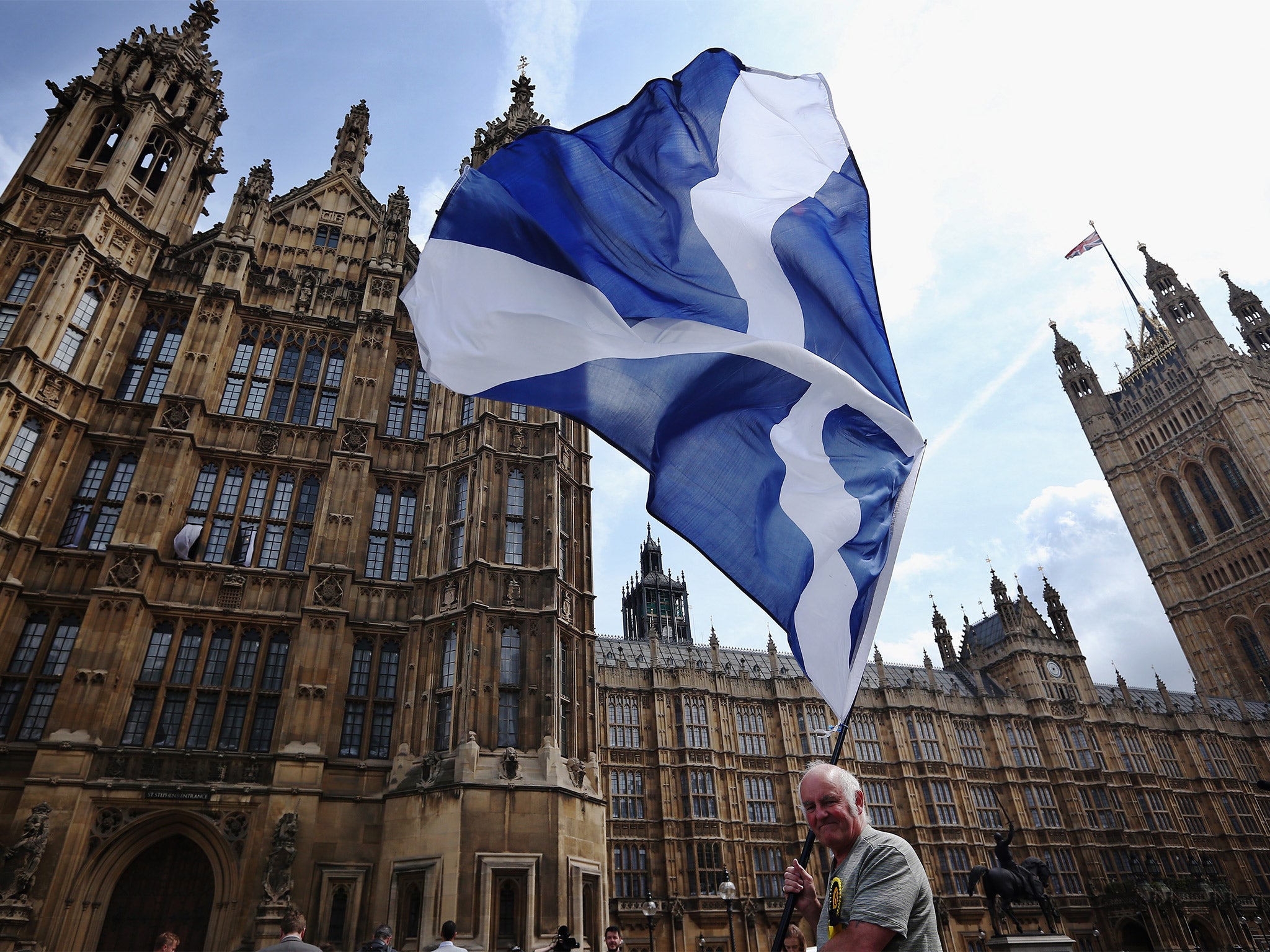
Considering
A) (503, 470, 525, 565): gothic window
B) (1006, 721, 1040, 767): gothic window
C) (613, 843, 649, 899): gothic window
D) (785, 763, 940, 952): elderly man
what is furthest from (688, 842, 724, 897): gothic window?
(785, 763, 940, 952): elderly man

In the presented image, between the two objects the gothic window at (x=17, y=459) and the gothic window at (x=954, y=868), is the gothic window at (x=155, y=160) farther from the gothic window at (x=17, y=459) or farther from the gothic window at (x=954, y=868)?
the gothic window at (x=954, y=868)

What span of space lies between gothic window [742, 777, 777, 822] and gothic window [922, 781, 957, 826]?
11533 millimetres

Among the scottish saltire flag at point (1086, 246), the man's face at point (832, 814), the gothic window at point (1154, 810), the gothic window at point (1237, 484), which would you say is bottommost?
the man's face at point (832, 814)

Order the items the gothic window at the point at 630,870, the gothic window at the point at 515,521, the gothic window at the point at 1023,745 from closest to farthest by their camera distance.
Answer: the gothic window at the point at 515,521, the gothic window at the point at 630,870, the gothic window at the point at 1023,745

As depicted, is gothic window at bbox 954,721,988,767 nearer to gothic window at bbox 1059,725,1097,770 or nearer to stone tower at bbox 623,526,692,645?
gothic window at bbox 1059,725,1097,770

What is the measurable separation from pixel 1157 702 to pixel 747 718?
47.6 meters

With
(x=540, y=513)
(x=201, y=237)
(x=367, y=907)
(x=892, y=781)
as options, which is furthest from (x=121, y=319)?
(x=892, y=781)

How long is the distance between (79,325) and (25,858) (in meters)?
12.3

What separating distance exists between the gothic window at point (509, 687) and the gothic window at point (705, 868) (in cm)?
2531

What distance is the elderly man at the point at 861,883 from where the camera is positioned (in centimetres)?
278

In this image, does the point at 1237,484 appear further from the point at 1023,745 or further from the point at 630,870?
the point at 630,870

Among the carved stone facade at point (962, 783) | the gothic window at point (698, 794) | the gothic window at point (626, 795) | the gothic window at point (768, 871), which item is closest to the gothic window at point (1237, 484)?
the carved stone facade at point (962, 783)

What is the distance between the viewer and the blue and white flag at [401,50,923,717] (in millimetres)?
6055

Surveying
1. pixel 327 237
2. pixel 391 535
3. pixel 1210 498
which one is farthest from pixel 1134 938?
pixel 327 237
